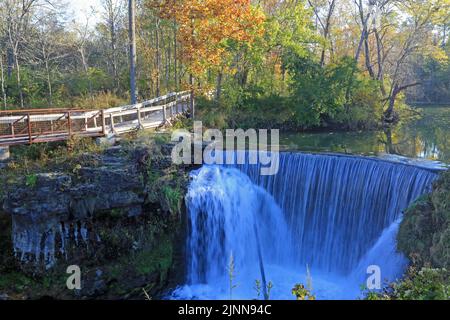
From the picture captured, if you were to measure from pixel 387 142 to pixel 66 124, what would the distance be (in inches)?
554

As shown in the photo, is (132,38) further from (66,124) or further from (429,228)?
(429,228)

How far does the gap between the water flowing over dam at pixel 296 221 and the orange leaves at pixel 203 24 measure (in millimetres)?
7342

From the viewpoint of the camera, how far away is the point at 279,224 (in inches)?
487

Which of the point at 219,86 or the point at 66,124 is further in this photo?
the point at 219,86

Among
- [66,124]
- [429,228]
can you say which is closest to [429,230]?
[429,228]

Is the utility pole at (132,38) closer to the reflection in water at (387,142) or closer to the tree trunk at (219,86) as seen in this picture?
the tree trunk at (219,86)

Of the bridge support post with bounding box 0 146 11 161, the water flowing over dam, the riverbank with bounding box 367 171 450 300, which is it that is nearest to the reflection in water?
the water flowing over dam

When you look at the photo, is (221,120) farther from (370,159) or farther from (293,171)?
(370,159)

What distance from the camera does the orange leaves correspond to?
17.1 metres

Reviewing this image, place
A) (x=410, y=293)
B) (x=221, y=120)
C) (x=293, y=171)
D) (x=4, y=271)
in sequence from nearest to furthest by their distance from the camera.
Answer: (x=410, y=293), (x=4, y=271), (x=293, y=171), (x=221, y=120)

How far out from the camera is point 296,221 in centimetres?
1231

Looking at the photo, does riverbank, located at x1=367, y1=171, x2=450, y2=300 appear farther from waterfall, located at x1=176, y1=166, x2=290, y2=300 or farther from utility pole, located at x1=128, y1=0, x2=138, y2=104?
utility pole, located at x1=128, y1=0, x2=138, y2=104
